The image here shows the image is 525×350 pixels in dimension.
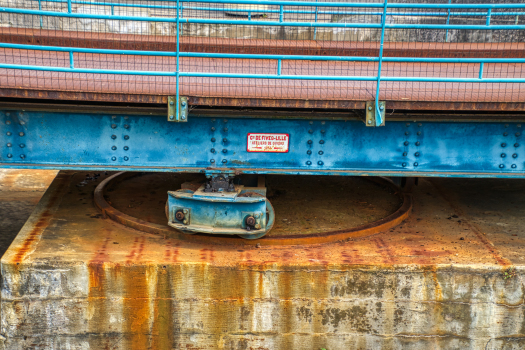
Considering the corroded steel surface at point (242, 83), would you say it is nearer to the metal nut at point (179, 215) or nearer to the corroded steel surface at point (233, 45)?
the corroded steel surface at point (233, 45)

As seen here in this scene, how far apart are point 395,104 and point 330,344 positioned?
9.97ft

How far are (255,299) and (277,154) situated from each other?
1.82 meters

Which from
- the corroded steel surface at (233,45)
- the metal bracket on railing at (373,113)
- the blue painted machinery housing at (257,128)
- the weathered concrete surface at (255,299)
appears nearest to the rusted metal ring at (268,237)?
the blue painted machinery housing at (257,128)

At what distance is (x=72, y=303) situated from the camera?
18.0 feet

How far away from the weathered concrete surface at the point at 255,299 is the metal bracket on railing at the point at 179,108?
169 centimetres

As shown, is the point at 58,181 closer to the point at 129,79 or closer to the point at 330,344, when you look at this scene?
the point at 129,79

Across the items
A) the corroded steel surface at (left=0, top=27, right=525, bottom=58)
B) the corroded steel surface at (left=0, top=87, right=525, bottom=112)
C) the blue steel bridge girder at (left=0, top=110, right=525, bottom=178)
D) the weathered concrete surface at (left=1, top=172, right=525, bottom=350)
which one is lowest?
the weathered concrete surface at (left=1, top=172, right=525, bottom=350)

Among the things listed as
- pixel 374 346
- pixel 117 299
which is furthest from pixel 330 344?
pixel 117 299

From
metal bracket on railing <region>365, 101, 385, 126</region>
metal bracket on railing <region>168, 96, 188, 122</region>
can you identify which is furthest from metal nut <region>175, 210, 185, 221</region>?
metal bracket on railing <region>365, 101, 385, 126</region>

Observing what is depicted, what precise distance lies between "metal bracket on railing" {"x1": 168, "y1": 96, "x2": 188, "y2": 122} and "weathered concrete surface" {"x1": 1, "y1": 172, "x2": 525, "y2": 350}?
5.55ft

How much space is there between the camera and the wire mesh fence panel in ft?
17.8

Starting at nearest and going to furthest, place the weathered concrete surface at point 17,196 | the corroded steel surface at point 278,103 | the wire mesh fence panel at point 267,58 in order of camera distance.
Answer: the corroded steel surface at point 278,103 < the wire mesh fence panel at point 267,58 < the weathered concrete surface at point 17,196

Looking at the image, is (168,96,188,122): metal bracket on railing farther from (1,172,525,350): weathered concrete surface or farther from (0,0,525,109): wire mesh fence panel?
(1,172,525,350): weathered concrete surface

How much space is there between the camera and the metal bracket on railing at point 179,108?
5.34 meters
